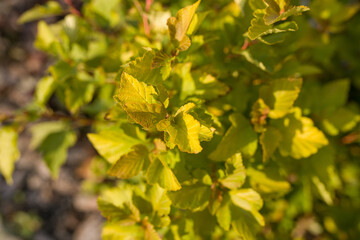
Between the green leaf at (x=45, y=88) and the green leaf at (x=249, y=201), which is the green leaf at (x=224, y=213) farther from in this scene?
the green leaf at (x=45, y=88)

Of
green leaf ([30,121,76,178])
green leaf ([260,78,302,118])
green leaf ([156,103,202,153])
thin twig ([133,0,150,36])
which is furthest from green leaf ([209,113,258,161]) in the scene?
green leaf ([30,121,76,178])

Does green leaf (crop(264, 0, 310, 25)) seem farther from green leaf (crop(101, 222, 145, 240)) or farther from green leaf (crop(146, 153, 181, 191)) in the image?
green leaf (crop(101, 222, 145, 240))

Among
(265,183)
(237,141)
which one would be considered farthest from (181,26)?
(265,183)

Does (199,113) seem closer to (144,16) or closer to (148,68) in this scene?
(148,68)

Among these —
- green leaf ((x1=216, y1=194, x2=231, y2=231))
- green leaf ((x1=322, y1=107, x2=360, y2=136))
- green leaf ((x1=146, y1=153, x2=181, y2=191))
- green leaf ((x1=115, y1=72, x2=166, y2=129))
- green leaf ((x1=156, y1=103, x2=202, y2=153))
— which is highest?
green leaf ((x1=115, y1=72, x2=166, y2=129))

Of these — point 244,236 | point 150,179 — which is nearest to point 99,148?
point 150,179

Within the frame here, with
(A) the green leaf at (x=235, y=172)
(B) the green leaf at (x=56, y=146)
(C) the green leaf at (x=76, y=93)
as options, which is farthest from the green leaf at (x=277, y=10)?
(B) the green leaf at (x=56, y=146)
